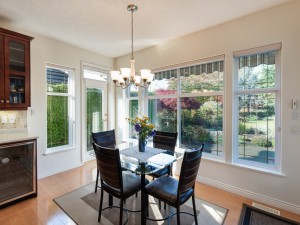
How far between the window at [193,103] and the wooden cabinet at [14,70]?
243cm

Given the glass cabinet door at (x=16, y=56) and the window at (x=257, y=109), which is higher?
the glass cabinet door at (x=16, y=56)

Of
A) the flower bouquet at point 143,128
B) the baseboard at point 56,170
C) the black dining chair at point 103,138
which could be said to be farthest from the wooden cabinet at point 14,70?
the flower bouquet at point 143,128

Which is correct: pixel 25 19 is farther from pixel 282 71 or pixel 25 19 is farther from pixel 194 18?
pixel 282 71

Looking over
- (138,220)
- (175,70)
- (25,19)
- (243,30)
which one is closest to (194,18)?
(243,30)

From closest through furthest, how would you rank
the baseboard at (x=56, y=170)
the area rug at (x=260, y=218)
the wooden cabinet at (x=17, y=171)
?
the area rug at (x=260, y=218) → the wooden cabinet at (x=17, y=171) → the baseboard at (x=56, y=170)

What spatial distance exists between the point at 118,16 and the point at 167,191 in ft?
8.26

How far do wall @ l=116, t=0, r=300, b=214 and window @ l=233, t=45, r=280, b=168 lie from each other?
0.51ft

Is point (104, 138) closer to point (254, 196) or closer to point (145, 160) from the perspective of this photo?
point (145, 160)

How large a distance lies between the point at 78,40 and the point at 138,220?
134 inches

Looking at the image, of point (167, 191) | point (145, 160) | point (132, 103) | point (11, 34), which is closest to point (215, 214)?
point (167, 191)

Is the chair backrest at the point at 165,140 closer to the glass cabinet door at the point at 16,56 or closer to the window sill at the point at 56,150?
the window sill at the point at 56,150

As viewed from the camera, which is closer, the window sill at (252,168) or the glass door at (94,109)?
the window sill at (252,168)

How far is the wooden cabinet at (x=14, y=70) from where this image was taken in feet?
8.20

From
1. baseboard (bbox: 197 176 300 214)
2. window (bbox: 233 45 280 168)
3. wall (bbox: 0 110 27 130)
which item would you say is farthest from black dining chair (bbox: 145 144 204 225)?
wall (bbox: 0 110 27 130)
